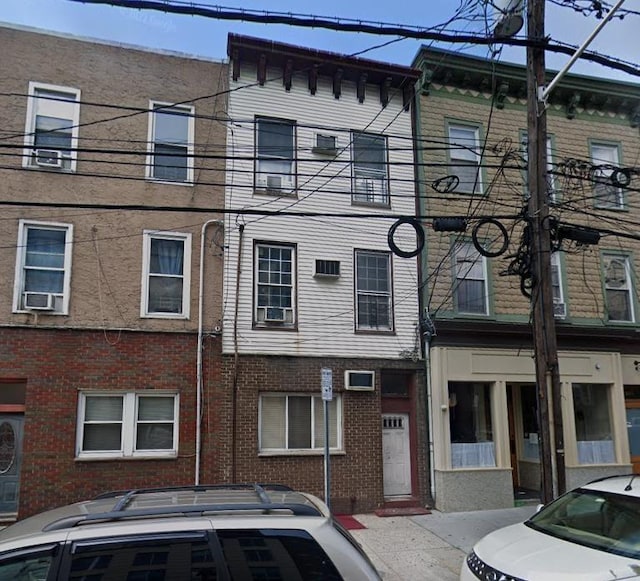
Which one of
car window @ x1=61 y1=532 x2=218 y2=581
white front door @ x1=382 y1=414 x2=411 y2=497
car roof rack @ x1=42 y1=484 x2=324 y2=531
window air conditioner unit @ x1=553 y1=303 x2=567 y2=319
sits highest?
window air conditioner unit @ x1=553 y1=303 x2=567 y2=319

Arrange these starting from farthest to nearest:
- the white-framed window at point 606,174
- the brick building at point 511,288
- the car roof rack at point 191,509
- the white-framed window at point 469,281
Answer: the white-framed window at point 606,174 → the white-framed window at point 469,281 → the brick building at point 511,288 → the car roof rack at point 191,509

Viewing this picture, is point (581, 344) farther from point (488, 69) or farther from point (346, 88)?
point (346, 88)

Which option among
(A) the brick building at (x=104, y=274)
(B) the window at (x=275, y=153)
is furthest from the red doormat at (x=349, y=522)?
(B) the window at (x=275, y=153)

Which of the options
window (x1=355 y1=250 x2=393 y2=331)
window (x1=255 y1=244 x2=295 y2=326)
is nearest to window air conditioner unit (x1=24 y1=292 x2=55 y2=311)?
window (x1=255 y1=244 x2=295 y2=326)

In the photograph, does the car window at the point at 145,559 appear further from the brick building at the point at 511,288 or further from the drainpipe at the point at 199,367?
the brick building at the point at 511,288

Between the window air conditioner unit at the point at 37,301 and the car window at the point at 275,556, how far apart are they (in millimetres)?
9173

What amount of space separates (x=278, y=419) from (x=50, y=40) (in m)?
9.50

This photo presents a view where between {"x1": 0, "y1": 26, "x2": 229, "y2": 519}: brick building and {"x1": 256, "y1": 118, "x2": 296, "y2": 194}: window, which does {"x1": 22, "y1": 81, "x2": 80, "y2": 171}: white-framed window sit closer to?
{"x1": 0, "y1": 26, "x2": 229, "y2": 519}: brick building

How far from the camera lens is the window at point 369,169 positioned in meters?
13.6

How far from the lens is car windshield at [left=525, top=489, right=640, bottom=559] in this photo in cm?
540

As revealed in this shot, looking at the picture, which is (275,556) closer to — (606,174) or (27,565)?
(27,565)

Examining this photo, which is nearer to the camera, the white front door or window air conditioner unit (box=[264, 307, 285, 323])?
window air conditioner unit (box=[264, 307, 285, 323])

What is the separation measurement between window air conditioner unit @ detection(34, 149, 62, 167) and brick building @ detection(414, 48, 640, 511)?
7.87m

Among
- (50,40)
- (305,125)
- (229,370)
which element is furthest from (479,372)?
(50,40)
